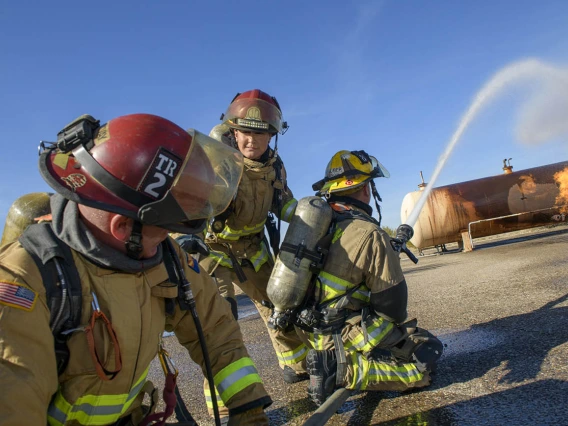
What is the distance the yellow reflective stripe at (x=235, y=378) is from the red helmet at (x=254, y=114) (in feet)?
7.01

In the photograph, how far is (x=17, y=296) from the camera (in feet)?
3.96

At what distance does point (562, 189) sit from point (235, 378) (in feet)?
38.5

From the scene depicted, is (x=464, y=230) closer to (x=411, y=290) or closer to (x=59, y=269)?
(x=411, y=290)

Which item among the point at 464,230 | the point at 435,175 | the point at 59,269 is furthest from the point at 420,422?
the point at 464,230

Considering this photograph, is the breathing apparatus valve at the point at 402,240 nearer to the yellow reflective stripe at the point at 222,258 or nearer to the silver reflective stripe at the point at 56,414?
the yellow reflective stripe at the point at 222,258

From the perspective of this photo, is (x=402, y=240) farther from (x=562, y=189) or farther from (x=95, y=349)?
(x=562, y=189)

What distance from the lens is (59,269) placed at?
54.0 inches

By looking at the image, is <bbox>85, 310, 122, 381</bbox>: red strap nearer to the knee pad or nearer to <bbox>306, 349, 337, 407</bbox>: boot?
<bbox>306, 349, 337, 407</bbox>: boot

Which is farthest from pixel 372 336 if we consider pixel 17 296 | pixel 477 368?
pixel 17 296

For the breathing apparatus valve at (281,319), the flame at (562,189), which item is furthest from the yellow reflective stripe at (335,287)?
the flame at (562,189)

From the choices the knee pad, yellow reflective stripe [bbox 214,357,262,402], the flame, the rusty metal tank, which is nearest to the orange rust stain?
the rusty metal tank

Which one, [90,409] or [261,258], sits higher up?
[261,258]

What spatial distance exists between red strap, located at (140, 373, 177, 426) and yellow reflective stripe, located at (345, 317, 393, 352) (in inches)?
56.5

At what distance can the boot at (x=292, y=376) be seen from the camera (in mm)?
3322
